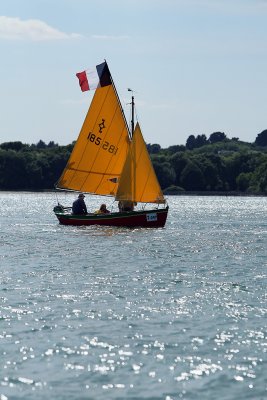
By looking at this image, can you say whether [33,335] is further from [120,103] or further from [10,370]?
[120,103]

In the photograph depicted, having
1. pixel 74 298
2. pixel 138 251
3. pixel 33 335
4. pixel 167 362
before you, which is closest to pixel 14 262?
pixel 138 251

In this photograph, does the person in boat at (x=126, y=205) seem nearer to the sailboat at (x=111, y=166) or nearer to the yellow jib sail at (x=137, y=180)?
the sailboat at (x=111, y=166)

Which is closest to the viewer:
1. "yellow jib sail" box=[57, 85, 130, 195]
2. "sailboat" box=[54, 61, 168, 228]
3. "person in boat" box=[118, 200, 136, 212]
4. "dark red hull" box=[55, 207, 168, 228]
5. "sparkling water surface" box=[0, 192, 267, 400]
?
"sparkling water surface" box=[0, 192, 267, 400]

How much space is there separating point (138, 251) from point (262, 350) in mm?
31301

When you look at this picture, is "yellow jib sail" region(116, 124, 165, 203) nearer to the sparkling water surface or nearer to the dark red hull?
the dark red hull

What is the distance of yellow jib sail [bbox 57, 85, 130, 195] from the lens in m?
75.6

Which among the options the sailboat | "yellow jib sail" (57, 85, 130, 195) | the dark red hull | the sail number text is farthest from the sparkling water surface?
the sail number text

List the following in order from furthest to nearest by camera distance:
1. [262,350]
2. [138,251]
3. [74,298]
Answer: [138,251] → [74,298] → [262,350]

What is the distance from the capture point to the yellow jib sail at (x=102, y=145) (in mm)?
75562

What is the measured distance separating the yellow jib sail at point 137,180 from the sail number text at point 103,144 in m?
1.78

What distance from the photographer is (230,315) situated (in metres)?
33.0

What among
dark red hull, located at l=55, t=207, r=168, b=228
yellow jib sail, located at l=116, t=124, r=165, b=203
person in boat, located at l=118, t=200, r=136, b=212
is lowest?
dark red hull, located at l=55, t=207, r=168, b=228

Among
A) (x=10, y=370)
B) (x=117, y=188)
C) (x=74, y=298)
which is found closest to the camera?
(x=10, y=370)

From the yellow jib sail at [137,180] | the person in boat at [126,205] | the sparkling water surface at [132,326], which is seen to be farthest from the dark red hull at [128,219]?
the sparkling water surface at [132,326]
